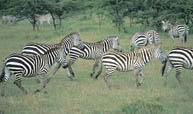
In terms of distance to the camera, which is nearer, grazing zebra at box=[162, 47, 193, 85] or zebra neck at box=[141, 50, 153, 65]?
grazing zebra at box=[162, 47, 193, 85]

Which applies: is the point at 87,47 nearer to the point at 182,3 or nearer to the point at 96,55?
the point at 96,55

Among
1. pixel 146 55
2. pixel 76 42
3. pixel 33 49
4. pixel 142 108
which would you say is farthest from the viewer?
pixel 76 42

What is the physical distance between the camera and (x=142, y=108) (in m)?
7.95

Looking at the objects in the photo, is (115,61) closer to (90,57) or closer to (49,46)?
(90,57)

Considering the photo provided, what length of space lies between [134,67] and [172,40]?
421 inches

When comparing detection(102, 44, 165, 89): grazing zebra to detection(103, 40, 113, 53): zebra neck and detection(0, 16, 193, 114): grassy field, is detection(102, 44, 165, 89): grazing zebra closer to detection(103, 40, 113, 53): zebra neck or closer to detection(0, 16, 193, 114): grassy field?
detection(0, 16, 193, 114): grassy field

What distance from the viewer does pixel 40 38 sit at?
2259 centimetres

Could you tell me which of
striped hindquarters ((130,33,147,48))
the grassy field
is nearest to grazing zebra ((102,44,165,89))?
the grassy field

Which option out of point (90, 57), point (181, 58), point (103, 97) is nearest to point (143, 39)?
point (90, 57)

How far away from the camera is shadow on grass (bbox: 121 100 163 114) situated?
25.7 ft

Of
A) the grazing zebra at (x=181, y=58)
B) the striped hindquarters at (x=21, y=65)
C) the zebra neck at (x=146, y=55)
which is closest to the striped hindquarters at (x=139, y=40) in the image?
the zebra neck at (x=146, y=55)

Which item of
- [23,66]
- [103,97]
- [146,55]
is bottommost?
[103,97]

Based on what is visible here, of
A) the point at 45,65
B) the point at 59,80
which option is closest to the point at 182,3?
the point at 59,80

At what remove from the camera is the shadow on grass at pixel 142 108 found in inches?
309
